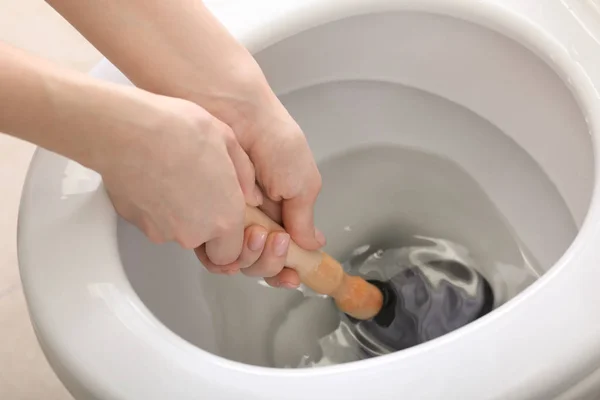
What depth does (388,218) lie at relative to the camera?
2.59 ft

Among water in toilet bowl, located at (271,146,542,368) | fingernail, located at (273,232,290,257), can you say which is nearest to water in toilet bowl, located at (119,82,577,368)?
water in toilet bowl, located at (271,146,542,368)

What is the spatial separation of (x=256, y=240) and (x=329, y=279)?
0.42 ft

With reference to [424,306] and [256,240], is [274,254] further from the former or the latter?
[424,306]

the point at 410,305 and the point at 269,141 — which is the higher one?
the point at 269,141

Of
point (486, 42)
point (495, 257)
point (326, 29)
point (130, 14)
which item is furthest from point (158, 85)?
point (495, 257)

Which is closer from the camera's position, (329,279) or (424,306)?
(329,279)

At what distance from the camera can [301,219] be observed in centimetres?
58

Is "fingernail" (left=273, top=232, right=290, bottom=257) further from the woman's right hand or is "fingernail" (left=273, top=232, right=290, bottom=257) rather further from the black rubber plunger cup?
the black rubber plunger cup

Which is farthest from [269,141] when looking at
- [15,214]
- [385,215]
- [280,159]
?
[15,214]

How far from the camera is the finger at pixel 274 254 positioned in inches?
21.0

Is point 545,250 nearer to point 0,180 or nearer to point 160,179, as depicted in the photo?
point 160,179

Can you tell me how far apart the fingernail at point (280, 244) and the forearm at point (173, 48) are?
0.10 metres

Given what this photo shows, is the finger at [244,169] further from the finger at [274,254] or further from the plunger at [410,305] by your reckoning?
the plunger at [410,305]

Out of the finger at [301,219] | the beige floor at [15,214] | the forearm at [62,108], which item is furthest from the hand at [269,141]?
the beige floor at [15,214]
